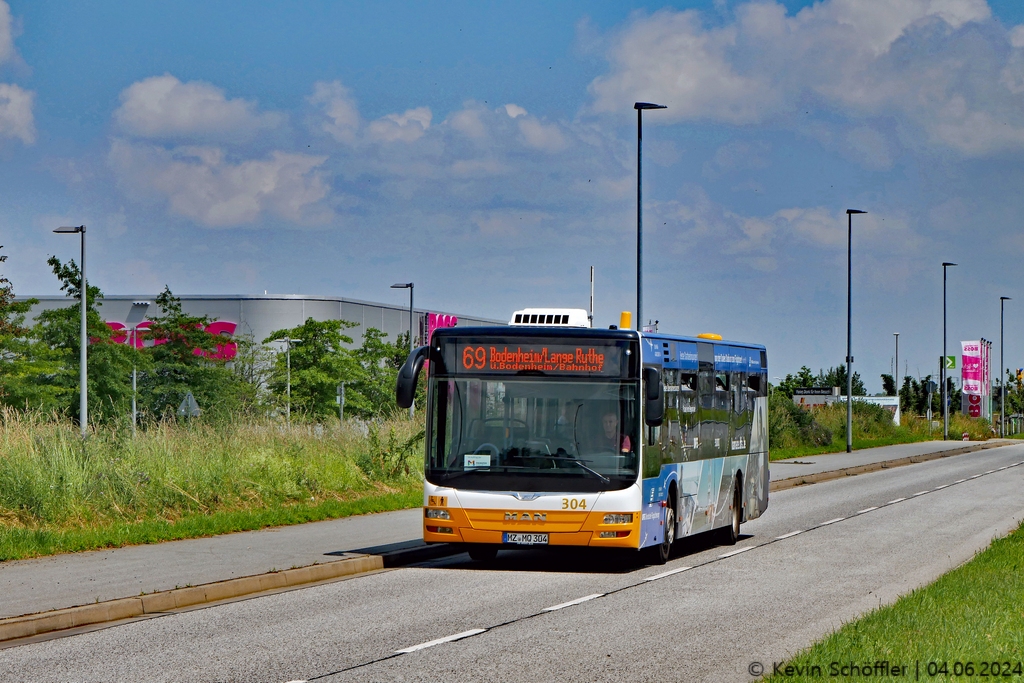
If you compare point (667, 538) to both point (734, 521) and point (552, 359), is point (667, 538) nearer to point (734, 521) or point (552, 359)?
point (552, 359)

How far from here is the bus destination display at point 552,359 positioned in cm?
1488

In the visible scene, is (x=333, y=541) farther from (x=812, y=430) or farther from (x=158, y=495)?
(x=812, y=430)

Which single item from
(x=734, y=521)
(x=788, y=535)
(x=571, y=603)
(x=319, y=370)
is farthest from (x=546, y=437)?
(x=319, y=370)

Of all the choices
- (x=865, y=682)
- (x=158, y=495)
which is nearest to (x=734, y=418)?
(x=158, y=495)

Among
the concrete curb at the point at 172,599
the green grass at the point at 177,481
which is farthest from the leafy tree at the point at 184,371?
the concrete curb at the point at 172,599

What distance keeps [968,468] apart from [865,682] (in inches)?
1453

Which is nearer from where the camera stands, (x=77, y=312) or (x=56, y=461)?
(x=56, y=461)

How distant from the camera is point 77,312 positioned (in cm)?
4353

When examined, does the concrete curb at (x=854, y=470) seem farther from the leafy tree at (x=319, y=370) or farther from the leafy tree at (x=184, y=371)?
the leafy tree at (x=319, y=370)

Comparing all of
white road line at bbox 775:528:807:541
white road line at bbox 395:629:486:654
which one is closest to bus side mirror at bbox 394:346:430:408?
white road line at bbox 395:629:486:654

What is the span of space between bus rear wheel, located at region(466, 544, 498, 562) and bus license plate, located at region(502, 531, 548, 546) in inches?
51.9

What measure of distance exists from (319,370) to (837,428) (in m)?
25.0

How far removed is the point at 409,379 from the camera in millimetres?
14180

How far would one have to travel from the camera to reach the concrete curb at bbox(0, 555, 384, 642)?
10.3 m
